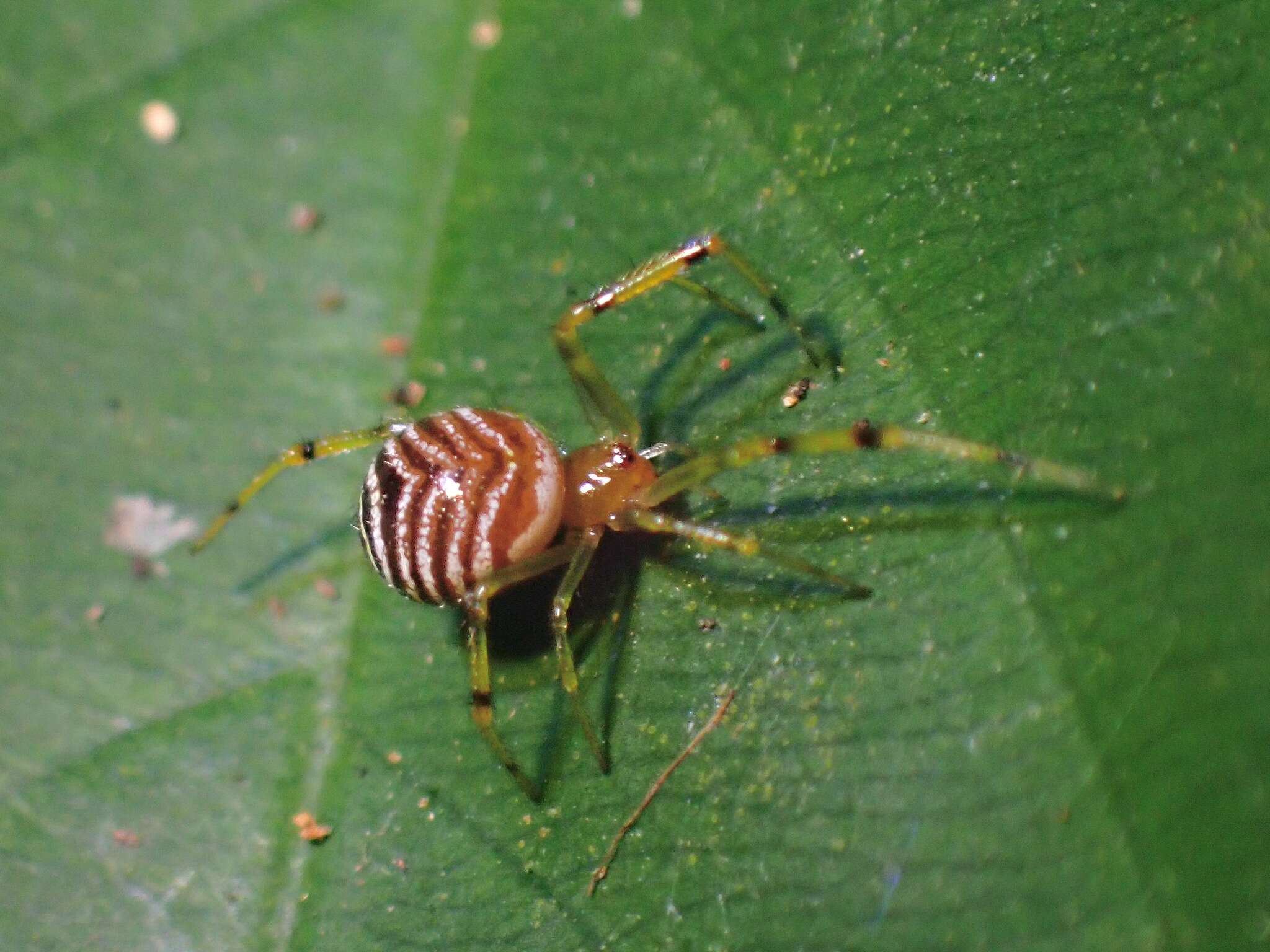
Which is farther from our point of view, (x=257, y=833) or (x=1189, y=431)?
(x=257, y=833)

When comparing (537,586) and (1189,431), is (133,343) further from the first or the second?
(1189,431)

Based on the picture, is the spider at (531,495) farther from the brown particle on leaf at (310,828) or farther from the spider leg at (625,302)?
the brown particle on leaf at (310,828)

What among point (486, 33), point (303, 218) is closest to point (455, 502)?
point (303, 218)

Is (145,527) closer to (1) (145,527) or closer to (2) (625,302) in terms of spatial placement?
(1) (145,527)

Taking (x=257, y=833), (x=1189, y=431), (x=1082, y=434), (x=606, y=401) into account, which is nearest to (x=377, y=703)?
(x=257, y=833)

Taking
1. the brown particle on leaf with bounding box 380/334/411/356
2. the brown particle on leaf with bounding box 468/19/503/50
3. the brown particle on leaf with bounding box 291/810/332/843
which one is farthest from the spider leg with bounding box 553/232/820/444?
the brown particle on leaf with bounding box 291/810/332/843

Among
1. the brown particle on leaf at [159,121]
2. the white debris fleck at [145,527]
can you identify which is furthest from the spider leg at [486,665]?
the brown particle on leaf at [159,121]
